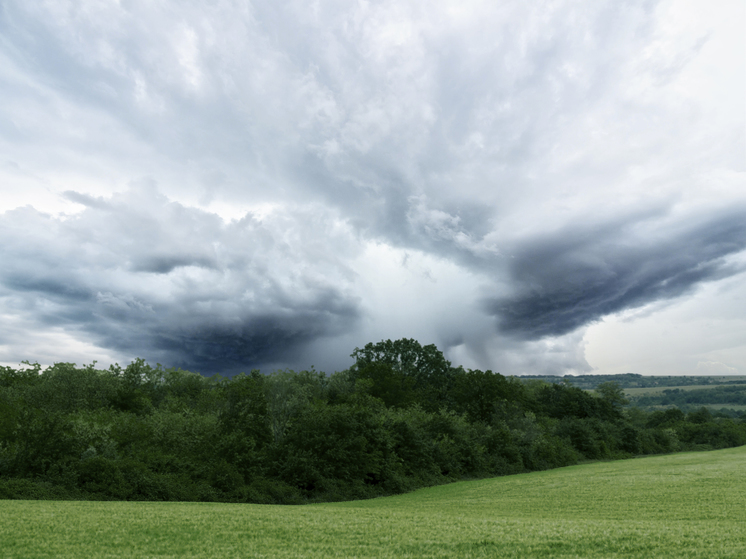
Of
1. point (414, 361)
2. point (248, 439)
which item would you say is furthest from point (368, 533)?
point (414, 361)

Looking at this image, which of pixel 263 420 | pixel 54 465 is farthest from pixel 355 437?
pixel 54 465

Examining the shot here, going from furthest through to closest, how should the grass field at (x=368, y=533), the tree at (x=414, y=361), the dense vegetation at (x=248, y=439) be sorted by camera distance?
the tree at (x=414, y=361)
the dense vegetation at (x=248, y=439)
the grass field at (x=368, y=533)

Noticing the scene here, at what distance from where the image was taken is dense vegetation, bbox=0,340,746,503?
21.8 metres

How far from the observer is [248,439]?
28281 millimetres

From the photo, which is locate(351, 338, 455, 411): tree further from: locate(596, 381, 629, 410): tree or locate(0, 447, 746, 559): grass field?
locate(0, 447, 746, 559): grass field

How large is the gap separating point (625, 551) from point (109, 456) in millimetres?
23498

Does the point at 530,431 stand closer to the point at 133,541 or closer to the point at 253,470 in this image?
the point at 253,470

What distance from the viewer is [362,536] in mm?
10523

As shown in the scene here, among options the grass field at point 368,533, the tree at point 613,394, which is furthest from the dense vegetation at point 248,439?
the tree at point 613,394

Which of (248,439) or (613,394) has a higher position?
(613,394)

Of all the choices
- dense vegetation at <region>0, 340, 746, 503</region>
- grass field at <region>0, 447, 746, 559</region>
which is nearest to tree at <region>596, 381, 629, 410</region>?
dense vegetation at <region>0, 340, 746, 503</region>

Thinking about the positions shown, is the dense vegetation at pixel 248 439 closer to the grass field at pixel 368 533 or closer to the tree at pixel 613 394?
the grass field at pixel 368 533

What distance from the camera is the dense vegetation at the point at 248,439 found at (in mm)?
21844

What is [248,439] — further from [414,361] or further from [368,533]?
[414,361]
